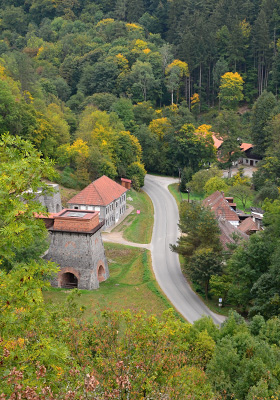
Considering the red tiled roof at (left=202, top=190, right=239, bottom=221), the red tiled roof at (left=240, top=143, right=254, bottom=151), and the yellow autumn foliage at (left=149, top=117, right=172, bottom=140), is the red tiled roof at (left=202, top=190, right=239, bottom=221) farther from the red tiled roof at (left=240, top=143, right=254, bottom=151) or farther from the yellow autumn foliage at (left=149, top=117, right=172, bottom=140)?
the yellow autumn foliage at (left=149, top=117, right=172, bottom=140)

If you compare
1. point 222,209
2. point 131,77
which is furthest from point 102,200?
point 131,77

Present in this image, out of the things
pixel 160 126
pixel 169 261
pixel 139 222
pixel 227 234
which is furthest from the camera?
pixel 160 126

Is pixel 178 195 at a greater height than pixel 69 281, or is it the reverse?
pixel 69 281

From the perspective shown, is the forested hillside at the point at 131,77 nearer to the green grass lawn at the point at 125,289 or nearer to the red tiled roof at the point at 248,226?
the green grass lawn at the point at 125,289

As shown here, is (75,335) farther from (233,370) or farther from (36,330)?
(233,370)

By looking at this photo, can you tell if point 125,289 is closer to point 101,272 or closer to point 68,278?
point 101,272
